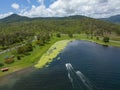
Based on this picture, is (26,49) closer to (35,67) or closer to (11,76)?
(35,67)

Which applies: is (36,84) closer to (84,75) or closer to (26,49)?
(84,75)

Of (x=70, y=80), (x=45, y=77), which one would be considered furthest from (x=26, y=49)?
(x=70, y=80)

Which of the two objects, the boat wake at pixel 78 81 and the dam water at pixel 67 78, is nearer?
the boat wake at pixel 78 81

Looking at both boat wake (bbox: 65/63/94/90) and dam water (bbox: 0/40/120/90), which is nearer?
boat wake (bbox: 65/63/94/90)

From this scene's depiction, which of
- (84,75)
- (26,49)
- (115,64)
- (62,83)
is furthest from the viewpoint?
(26,49)

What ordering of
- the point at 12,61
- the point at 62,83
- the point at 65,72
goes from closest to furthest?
the point at 62,83 < the point at 65,72 < the point at 12,61

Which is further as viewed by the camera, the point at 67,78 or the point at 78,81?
the point at 67,78

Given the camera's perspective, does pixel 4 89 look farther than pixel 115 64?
No

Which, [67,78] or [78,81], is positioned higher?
[78,81]
